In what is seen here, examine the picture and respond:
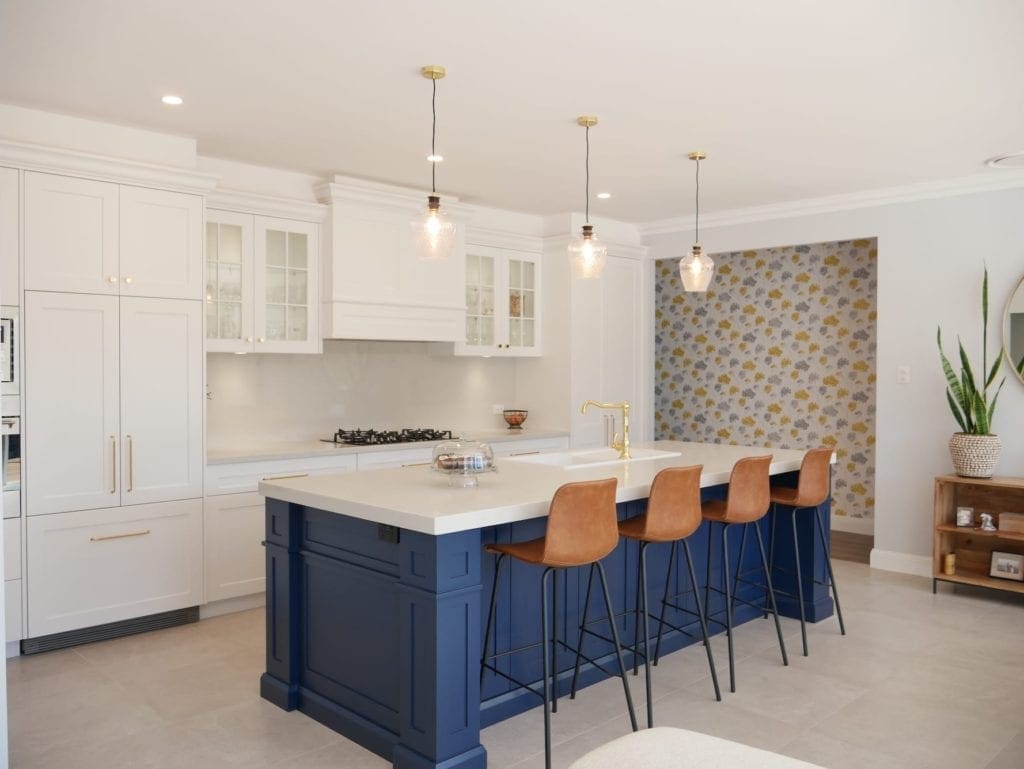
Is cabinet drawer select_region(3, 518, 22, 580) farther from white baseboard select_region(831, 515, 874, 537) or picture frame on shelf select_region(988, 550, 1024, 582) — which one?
white baseboard select_region(831, 515, 874, 537)

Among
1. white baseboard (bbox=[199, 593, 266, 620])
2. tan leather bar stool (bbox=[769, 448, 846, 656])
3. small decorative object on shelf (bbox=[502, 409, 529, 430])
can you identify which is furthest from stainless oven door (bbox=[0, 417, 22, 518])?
tan leather bar stool (bbox=[769, 448, 846, 656])

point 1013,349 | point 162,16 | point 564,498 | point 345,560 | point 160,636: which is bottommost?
point 160,636

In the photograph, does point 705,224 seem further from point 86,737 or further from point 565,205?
point 86,737

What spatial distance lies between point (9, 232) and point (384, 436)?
2.55 metres

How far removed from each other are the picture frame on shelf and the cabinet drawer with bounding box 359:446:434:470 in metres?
3.43


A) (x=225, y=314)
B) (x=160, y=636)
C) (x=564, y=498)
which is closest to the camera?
(x=564, y=498)

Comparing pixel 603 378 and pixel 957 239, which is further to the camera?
pixel 603 378

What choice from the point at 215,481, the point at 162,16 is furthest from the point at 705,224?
the point at 162,16

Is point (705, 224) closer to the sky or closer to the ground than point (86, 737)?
closer to the sky

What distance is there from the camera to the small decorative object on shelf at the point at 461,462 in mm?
3186

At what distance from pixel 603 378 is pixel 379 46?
3947 mm

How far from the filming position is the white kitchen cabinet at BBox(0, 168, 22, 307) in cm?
373

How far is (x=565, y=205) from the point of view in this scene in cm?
613

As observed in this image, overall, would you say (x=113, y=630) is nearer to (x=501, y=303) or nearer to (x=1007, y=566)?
(x=501, y=303)
